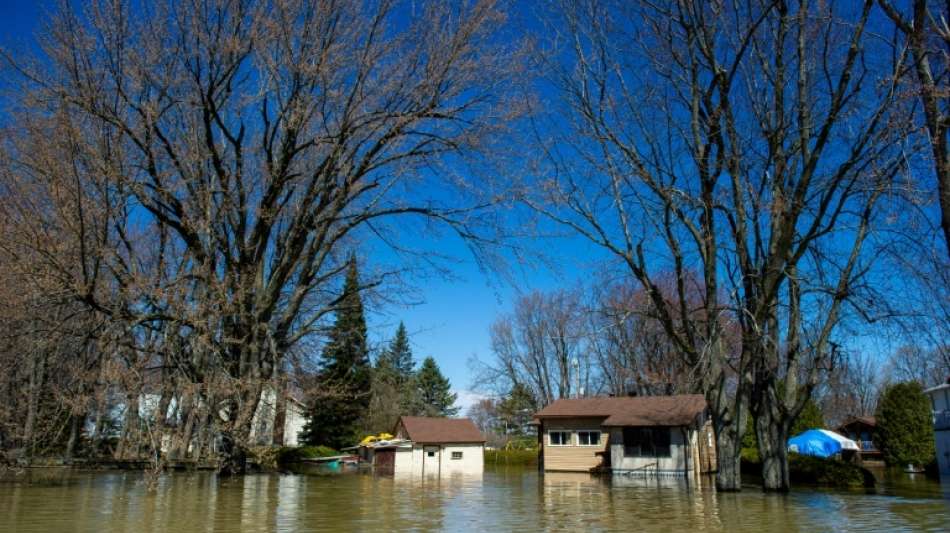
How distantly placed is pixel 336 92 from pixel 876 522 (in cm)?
1335

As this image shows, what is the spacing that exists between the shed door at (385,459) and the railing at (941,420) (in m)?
27.1

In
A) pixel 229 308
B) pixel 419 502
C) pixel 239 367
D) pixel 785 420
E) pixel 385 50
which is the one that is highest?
pixel 385 50

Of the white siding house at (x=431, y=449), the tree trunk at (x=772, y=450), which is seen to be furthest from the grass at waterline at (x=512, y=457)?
the tree trunk at (x=772, y=450)

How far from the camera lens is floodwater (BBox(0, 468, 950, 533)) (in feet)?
31.5

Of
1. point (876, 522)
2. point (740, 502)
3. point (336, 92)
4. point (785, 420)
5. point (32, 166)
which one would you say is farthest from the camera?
point (785, 420)

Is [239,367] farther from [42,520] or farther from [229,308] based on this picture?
[42,520]

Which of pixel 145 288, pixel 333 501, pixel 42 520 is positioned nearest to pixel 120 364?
pixel 145 288

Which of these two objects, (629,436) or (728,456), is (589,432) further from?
(728,456)

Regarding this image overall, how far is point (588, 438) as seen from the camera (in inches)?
1387

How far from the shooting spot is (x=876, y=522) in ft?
36.1

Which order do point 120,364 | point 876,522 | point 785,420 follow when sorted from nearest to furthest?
1. point 876,522
2. point 120,364
3. point 785,420

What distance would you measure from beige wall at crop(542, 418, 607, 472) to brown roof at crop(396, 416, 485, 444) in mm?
6672

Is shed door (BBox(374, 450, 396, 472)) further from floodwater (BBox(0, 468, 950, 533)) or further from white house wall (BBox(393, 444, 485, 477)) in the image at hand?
floodwater (BBox(0, 468, 950, 533))

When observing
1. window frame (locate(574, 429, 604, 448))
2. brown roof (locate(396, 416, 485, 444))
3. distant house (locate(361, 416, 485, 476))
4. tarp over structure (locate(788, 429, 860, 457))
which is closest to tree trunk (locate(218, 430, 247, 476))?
window frame (locate(574, 429, 604, 448))
